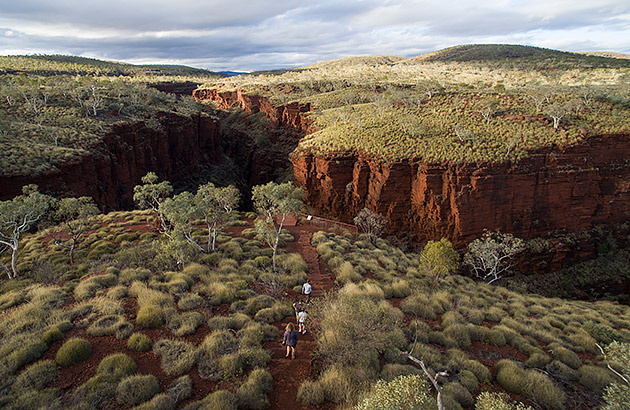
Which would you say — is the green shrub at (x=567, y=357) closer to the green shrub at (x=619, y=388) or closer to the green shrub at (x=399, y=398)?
the green shrub at (x=619, y=388)

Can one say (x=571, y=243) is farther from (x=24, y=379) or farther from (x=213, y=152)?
(x=213, y=152)

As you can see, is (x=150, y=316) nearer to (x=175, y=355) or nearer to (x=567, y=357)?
(x=175, y=355)

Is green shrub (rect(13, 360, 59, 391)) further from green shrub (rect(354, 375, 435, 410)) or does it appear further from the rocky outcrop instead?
the rocky outcrop

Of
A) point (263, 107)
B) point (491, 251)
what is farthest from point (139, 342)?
point (263, 107)

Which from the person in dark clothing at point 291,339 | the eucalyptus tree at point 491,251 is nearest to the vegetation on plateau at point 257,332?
the person in dark clothing at point 291,339

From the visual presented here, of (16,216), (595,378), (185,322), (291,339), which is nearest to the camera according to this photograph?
(291,339)

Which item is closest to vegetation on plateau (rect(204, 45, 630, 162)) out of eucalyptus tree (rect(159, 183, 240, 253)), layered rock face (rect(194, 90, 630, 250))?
layered rock face (rect(194, 90, 630, 250))
